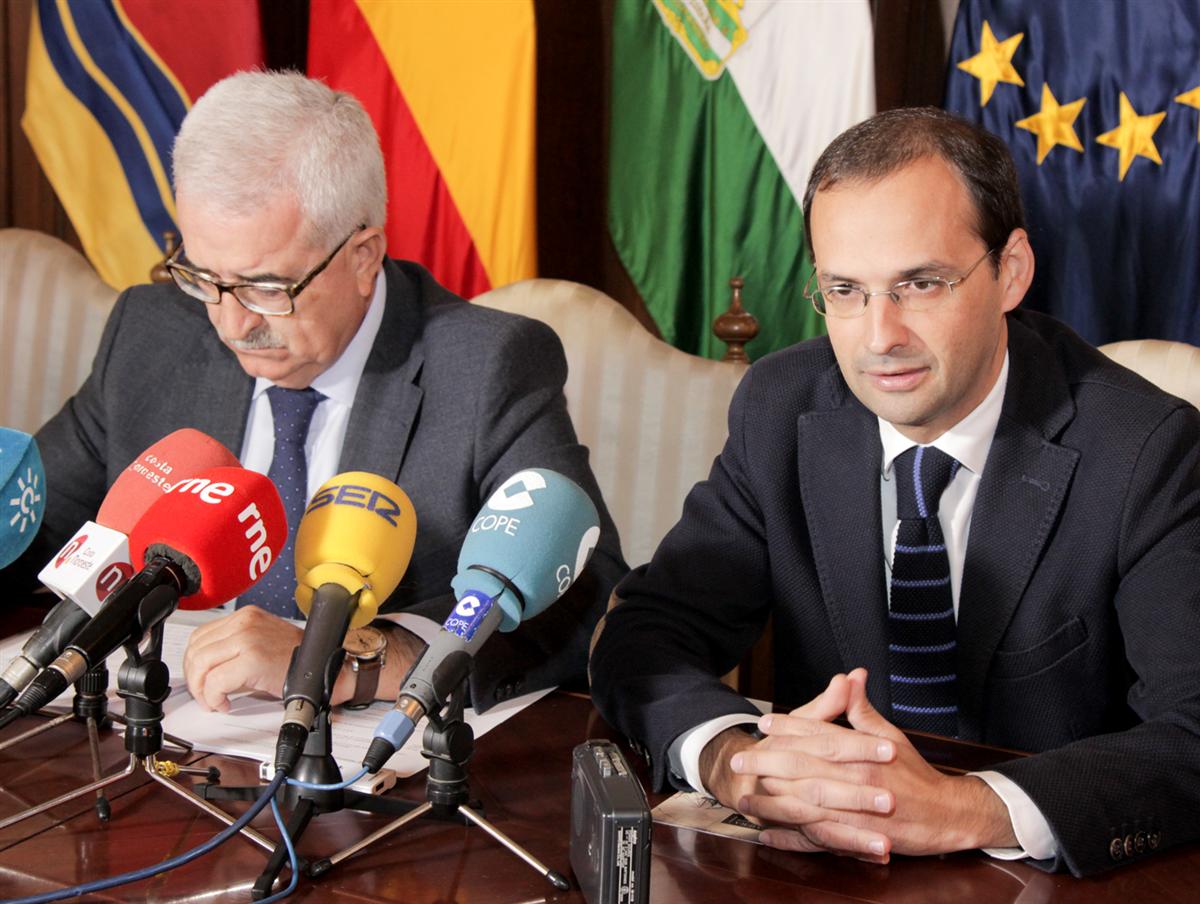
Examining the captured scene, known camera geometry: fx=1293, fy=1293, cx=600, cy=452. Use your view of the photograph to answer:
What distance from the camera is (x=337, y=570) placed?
4.12 ft

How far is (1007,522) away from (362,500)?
89 cm

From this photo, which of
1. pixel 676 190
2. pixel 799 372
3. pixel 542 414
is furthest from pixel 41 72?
pixel 799 372

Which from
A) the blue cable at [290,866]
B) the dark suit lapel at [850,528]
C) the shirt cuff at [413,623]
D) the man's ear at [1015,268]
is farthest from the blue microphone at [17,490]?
the man's ear at [1015,268]

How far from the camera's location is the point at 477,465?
2.12 m

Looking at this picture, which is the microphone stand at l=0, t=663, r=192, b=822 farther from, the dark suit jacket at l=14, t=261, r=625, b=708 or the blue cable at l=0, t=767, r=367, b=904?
the dark suit jacket at l=14, t=261, r=625, b=708

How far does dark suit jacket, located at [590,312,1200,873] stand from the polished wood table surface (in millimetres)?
187

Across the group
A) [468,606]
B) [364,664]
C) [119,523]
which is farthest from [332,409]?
[468,606]

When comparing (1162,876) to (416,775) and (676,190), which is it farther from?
(676,190)

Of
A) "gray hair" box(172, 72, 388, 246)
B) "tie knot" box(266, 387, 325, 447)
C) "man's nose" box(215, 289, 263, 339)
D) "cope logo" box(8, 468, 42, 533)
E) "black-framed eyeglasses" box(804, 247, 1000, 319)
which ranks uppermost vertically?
"gray hair" box(172, 72, 388, 246)

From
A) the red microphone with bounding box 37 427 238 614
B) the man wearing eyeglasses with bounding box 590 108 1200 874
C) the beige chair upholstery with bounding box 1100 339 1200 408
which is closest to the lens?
the red microphone with bounding box 37 427 238 614

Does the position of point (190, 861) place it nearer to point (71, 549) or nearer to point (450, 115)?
point (71, 549)

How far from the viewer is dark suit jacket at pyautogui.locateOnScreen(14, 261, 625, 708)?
2119 mm

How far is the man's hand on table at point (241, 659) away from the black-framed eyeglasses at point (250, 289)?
23.1 inches

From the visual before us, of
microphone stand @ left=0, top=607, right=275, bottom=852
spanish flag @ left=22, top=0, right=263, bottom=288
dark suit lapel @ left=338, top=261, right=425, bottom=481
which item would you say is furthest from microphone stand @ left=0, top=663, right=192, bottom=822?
spanish flag @ left=22, top=0, right=263, bottom=288
